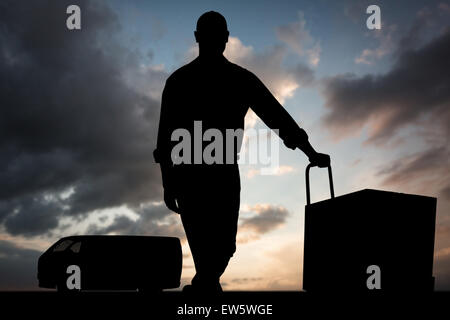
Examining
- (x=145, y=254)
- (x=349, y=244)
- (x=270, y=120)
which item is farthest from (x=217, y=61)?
(x=145, y=254)

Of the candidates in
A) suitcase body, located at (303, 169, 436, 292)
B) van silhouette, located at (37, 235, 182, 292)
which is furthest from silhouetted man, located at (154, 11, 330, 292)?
van silhouette, located at (37, 235, 182, 292)

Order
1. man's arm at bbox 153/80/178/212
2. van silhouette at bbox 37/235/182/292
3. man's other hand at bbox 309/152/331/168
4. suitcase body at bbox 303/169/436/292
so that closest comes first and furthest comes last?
suitcase body at bbox 303/169/436/292 < man's arm at bbox 153/80/178/212 < man's other hand at bbox 309/152/331/168 < van silhouette at bbox 37/235/182/292

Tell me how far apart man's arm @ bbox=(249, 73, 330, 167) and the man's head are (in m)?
0.44

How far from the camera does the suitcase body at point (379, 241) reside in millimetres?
3180

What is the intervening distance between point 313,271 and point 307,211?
19.8 inches

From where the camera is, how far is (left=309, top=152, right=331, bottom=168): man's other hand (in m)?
4.03

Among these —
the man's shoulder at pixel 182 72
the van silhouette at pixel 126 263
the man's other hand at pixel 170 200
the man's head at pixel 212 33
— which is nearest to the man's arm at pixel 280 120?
the man's head at pixel 212 33

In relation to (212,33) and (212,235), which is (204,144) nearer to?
(212,235)

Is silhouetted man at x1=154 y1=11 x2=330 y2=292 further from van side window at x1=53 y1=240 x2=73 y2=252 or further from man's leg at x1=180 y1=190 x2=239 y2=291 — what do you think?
van side window at x1=53 y1=240 x2=73 y2=252

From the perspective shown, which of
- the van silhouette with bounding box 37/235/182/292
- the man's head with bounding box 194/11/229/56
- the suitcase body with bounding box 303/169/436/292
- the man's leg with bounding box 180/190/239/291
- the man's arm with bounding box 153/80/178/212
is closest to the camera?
the suitcase body with bounding box 303/169/436/292

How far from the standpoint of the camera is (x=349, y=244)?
128 inches
